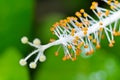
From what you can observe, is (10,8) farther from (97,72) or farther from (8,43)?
(97,72)

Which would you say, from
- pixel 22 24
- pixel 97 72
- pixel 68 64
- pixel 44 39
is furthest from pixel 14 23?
pixel 97 72

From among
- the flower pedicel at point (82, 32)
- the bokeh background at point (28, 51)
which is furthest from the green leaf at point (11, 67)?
the flower pedicel at point (82, 32)

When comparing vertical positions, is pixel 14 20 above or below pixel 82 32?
above

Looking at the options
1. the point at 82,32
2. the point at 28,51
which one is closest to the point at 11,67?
the point at 28,51

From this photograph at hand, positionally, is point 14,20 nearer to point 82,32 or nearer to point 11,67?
point 11,67

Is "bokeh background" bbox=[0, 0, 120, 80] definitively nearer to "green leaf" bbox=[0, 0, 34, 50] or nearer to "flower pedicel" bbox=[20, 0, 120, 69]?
"green leaf" bbox=[0, 0, 34, 50]

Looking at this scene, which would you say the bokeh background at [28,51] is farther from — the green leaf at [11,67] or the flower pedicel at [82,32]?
the flower pedicel at [82,32]

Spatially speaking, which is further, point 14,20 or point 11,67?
point 14,20

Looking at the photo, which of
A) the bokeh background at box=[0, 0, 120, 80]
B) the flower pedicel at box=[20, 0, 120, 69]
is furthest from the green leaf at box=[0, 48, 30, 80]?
the flower pedicel at box=[20, 0, 120, 69]

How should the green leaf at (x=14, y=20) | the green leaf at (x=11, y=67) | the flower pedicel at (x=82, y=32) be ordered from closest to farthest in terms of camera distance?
the flower pedicel at (x=82, y=32), the green leaf at (x=11, y=67), the green leaf at (x=14, y=20)
